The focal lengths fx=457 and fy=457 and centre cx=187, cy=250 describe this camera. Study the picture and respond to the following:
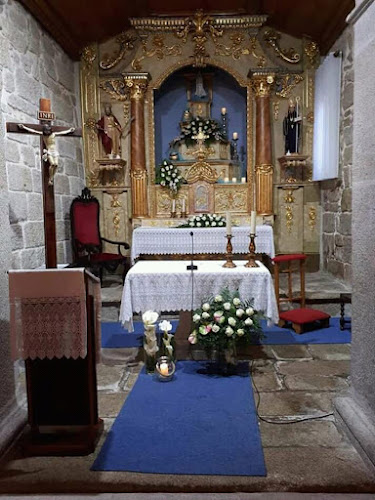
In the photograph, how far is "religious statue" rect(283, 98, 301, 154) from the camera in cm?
756

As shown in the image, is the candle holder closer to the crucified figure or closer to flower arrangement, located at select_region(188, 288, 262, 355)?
flower arrangement, located at select_region(188, 288, 262, 355)

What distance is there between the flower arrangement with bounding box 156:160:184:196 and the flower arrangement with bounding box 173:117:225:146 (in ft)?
1.91

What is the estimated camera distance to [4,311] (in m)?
2.73

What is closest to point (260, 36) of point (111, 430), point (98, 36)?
point (98, 36)

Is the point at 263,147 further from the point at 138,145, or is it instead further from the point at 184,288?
the point at 184,288

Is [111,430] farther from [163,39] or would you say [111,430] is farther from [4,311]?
[163,39]

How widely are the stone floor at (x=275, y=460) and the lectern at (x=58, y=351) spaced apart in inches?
5.5

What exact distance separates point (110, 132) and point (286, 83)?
3077 millimetres

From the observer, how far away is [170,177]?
772 cm

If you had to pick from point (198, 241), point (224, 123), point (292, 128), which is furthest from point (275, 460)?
point (224, 123)

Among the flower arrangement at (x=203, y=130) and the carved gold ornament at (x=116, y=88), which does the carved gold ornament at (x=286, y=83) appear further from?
the carved gold ornament at (x=116, y=88)

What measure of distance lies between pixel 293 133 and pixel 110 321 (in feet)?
14.3

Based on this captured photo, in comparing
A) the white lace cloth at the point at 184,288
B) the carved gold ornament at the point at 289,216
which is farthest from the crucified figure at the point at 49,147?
the carved gold ornament at the point at 289,216

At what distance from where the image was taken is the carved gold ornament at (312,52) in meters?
7.54
